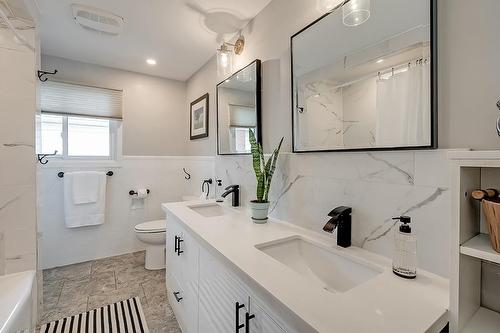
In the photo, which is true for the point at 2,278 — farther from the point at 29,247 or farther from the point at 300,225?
the point at 300,225

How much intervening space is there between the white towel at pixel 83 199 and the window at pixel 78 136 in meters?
0.32

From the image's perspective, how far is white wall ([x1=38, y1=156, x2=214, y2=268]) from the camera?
255 cm

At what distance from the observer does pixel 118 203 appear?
9.59 feet

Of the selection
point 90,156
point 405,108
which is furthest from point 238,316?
point 90,156

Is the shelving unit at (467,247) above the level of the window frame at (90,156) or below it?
below

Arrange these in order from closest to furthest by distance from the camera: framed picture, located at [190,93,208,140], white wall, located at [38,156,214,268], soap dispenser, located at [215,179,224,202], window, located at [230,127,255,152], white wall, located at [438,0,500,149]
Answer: white wall, located at [438,0,500,149] → window, located at [230,127,255,152] → soap dispenser, located at [215,179,224,202] → white wall, located at [38,156,214,268] → framed picture, located at [190,93,208,140]

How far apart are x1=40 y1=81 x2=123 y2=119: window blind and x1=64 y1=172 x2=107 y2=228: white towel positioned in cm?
71

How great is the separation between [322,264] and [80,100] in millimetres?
3000

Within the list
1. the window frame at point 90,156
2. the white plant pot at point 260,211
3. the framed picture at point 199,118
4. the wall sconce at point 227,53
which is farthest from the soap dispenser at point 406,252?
the window frame at point 90,156

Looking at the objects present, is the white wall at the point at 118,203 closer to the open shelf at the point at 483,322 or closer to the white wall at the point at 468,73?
the white wall at the point at 468,73

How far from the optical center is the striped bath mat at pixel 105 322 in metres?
1.65

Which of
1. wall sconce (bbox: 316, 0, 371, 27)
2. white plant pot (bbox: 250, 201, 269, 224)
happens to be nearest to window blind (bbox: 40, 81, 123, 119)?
white plant pot (bbox: 250, 201, 269, 224)

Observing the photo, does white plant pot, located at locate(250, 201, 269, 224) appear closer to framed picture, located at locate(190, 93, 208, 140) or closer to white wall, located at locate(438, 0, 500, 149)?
white wall, located at locate(438, 0, 500, 149)

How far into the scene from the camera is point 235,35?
210cm
